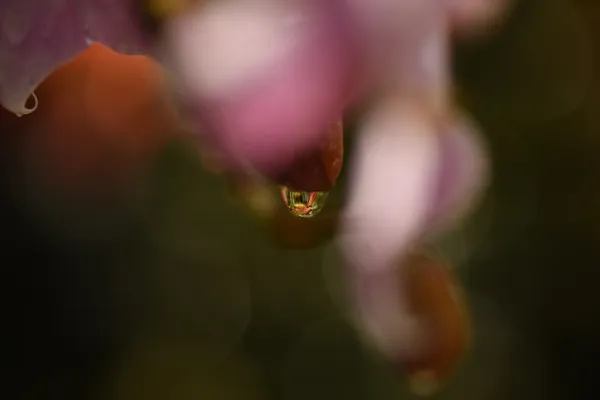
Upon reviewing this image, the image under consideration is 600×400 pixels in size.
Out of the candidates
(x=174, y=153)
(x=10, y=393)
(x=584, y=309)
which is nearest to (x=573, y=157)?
(x=584, y=309)

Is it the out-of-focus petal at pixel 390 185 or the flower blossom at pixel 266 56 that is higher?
the flower blossom at pixel 266 56

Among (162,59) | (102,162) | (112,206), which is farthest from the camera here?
(112,206)

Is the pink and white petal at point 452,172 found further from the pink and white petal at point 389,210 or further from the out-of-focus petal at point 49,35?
the out-of-focus petal at point 49,35

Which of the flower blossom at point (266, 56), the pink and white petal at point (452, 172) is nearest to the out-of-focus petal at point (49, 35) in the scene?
the flower blossom at point (266, 56)

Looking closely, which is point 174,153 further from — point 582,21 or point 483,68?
point 582,21

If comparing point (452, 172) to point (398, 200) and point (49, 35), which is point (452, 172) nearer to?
point (398, 200)

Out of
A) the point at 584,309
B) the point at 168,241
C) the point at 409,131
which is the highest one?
the point at 409,131

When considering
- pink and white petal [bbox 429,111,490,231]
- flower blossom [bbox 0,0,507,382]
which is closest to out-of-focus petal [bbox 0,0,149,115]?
flower blossom [bbox 0,0,507,382]
